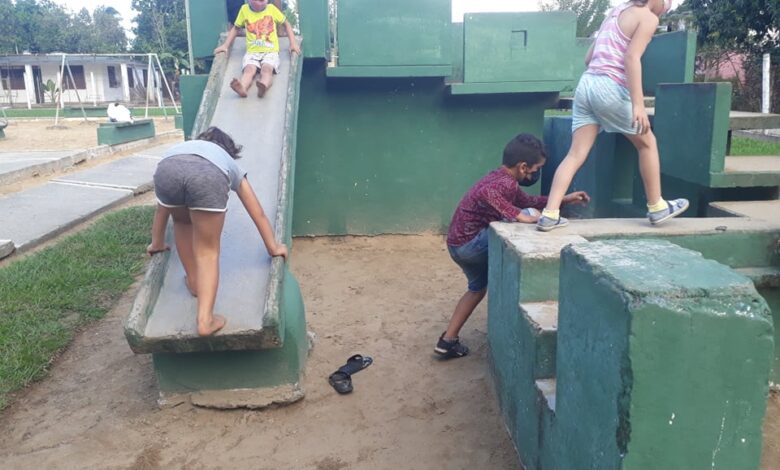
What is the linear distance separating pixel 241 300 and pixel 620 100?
224 cm

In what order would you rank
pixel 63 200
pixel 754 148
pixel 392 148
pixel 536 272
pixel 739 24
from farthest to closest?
pixel 739 24
pixel 754 148
pixel 63 200
pixel 392 148
pixel 536 272

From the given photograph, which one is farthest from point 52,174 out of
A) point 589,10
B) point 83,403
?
point 589,10

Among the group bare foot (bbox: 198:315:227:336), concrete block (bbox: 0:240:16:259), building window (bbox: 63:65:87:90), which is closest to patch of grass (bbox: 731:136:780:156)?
bare foot (bbox: 198:315:227:336)

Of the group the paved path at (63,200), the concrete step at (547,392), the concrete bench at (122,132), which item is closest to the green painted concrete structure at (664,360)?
the concrete step at (547,392)

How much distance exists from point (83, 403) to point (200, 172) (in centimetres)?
148

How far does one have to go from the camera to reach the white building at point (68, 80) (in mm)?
39750

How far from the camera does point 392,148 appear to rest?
7.19 meters

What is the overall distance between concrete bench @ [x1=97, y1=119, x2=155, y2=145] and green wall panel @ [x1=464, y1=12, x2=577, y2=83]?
1196 cm

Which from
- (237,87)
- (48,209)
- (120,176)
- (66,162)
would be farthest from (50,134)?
(237,87)

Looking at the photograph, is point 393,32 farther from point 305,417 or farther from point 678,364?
point 678,364

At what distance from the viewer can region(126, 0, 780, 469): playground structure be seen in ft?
5.49

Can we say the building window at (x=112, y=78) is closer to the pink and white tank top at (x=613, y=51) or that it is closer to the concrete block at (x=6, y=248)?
the concrete block at (x=6, y=248)

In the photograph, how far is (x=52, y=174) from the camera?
12.4 meters

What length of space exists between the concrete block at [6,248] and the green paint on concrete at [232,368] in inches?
147
